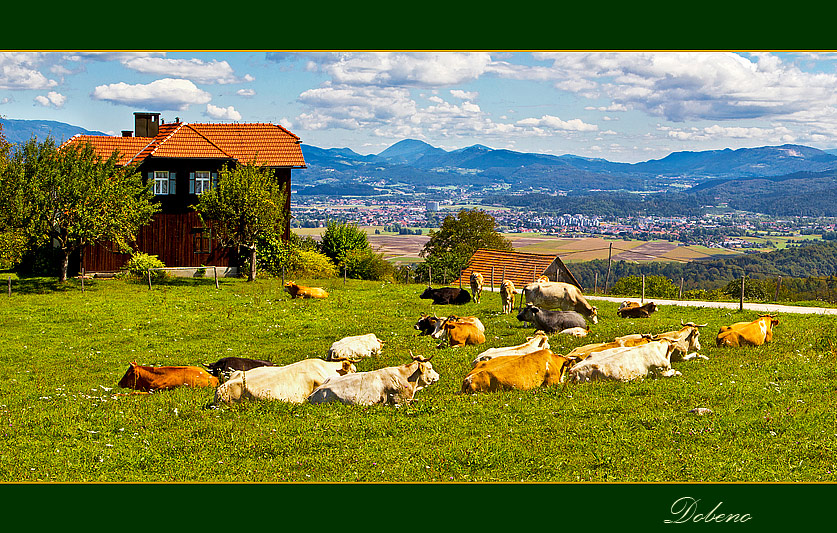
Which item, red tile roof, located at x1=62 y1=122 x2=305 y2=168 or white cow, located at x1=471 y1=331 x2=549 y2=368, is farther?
red tile roof, located at x1=62 y1=122 x2=305 y2=168

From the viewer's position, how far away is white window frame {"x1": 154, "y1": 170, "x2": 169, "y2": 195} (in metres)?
51.6

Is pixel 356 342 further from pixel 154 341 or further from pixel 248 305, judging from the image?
pixel 248 305

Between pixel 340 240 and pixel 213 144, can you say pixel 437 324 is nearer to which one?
pixel 213 144

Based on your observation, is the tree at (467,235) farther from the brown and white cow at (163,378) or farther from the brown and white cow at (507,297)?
the brown and white cow at (163,378)

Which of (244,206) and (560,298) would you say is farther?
(244,206)

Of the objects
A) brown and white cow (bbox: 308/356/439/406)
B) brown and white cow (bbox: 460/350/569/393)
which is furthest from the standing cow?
brown and white cow (bbox: 308/356/439/406)

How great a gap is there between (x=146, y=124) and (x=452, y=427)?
53.2m

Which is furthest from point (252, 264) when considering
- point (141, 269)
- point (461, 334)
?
point (461, 334)

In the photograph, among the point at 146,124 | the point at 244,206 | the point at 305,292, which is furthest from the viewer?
the point at 146,124

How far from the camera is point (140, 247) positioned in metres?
50.9

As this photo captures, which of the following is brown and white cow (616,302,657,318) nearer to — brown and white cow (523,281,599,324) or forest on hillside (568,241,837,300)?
brown and white cow (523,281,599,324)

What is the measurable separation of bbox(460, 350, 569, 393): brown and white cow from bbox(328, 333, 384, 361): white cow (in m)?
5.10

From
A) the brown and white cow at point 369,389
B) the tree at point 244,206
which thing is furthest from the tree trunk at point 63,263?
the brown and white cow at point 369,389

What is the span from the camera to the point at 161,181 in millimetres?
51656
